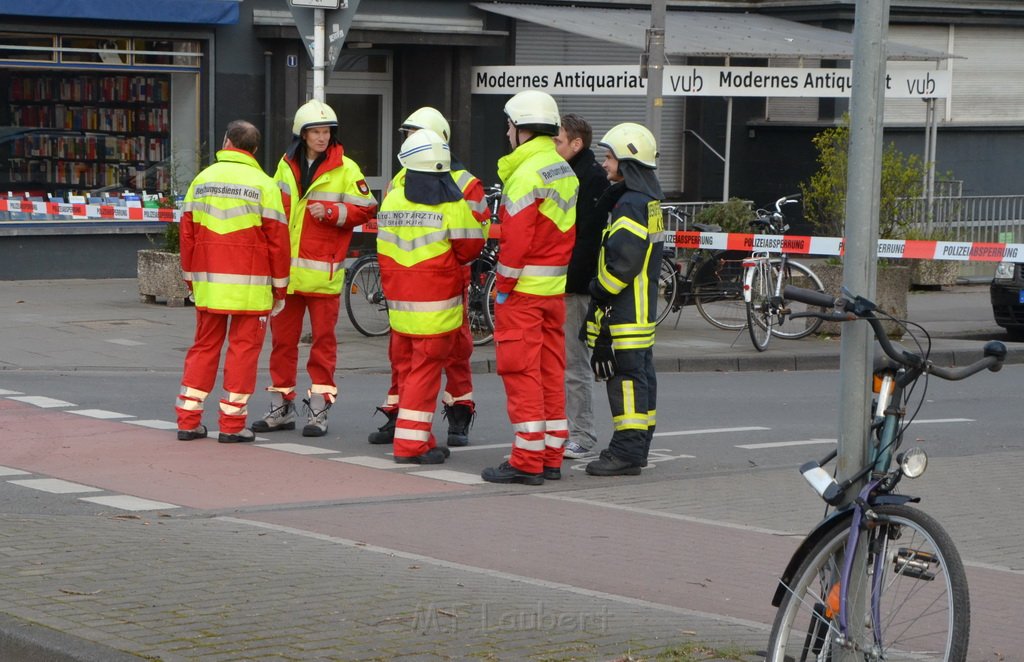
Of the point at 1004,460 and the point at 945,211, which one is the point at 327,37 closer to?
the point at 1004,460

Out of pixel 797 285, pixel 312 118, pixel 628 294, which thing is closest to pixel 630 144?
pixel 628 294

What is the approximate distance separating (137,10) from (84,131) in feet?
5.59

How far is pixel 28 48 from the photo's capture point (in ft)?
60.8

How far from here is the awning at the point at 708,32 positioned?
19906 millimetres

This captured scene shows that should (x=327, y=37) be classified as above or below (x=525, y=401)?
above

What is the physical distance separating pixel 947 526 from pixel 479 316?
729cm

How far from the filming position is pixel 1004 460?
10.0 m

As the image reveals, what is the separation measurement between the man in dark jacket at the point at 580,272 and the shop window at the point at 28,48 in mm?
10894

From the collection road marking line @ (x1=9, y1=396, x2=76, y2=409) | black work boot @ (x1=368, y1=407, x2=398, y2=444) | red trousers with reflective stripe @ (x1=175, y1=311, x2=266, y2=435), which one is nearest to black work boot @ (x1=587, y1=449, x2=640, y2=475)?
black work boot @ (x1=368, y1=407, x2=398, y2=444)

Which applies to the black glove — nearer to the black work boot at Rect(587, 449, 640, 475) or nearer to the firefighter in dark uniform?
the firefighter in dark uniform

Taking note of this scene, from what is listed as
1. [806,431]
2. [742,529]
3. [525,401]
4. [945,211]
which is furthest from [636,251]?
[945,211]

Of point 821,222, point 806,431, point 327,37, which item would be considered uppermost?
point 327,37

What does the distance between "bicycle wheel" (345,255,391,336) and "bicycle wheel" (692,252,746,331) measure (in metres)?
3.29

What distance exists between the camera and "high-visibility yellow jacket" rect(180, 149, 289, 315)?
385 inches
